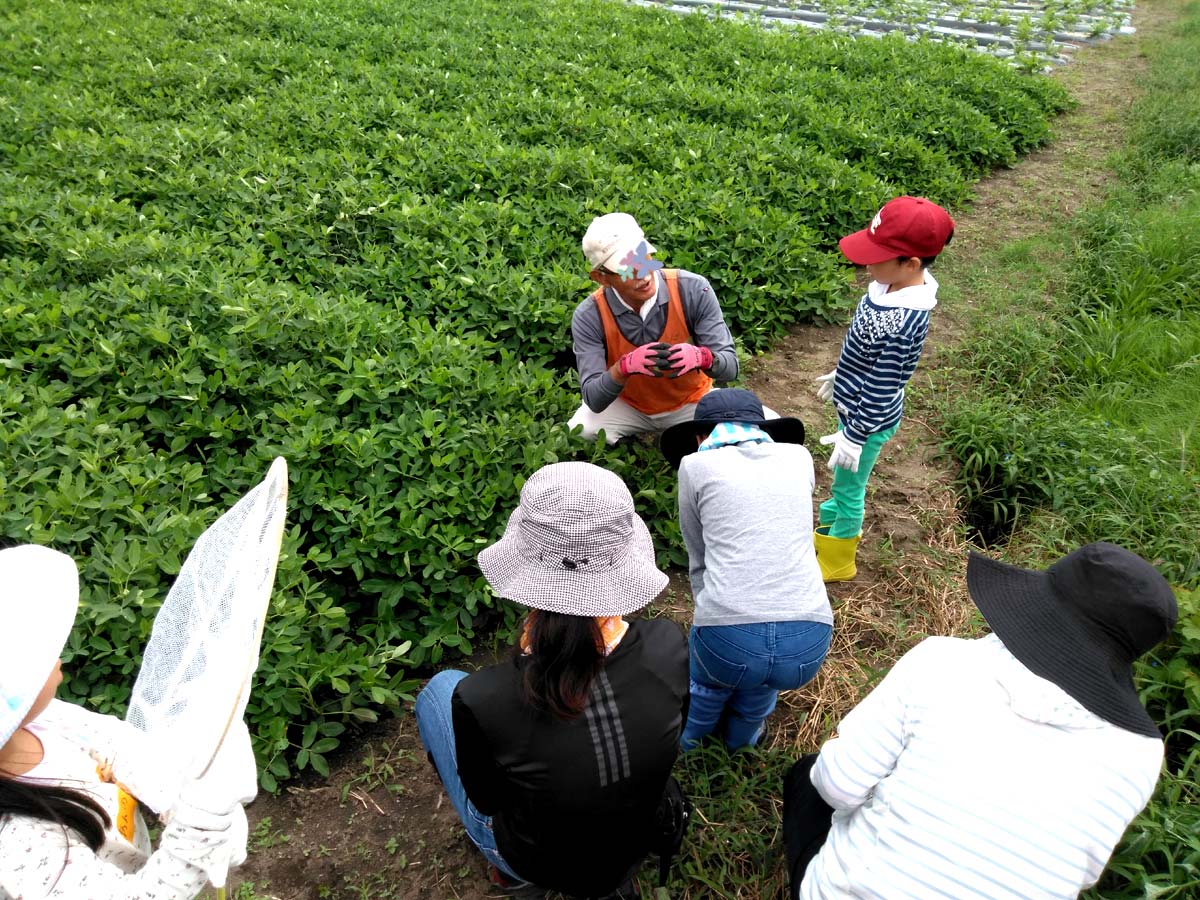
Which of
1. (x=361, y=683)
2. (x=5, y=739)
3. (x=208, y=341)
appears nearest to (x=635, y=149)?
(x=208, y=341)

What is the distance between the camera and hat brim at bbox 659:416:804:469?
8.23ft

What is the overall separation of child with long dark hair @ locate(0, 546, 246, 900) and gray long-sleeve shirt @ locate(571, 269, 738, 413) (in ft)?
6.99

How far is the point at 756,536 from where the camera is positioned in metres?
2.30

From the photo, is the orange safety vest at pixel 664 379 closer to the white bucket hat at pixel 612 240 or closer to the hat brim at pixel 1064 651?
the white bucket hat at pixel 612 240

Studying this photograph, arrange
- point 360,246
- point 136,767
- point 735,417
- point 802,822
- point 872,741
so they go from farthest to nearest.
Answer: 1. point 360,246
2. point 735,417
3. point 802,822
4. point 872,741
5. point 136,767

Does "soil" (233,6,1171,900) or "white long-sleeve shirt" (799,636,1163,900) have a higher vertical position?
"white long-sleeve shirt" (799,636,1163,900)

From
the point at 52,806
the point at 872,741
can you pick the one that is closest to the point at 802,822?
the point at 872,741

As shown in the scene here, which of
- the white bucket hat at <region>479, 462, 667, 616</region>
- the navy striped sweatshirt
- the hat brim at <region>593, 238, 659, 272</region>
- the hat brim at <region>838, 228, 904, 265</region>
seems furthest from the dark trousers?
the hat brim at <region>593, 238, 659, 272</region>

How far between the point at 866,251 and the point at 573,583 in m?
1.81

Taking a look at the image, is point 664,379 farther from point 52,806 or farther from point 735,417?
point 52,806

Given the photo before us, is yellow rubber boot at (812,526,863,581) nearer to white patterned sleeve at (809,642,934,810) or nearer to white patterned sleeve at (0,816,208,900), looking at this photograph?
white patterned sleeve at (809,642,934,810)

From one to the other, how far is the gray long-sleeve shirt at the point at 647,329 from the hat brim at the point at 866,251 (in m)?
0.64

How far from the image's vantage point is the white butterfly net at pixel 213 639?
138cm

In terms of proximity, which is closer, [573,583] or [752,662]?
[573,583]
